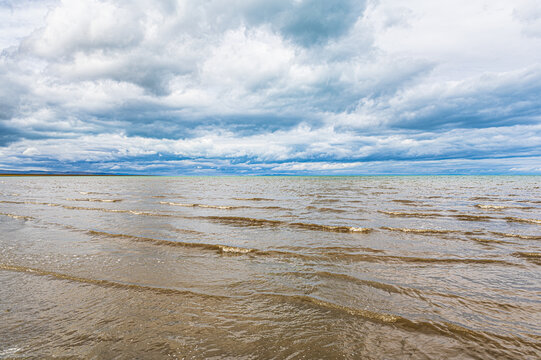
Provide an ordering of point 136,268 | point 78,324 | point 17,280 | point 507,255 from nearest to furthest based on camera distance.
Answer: point 78,324
point 17,280
point 136,268
point 507,255

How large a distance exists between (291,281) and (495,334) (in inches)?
177

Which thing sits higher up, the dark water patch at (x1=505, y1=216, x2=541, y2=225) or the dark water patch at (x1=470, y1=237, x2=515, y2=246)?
the dark water patch at (x1=470, y1=237, x2=515, y2=246)

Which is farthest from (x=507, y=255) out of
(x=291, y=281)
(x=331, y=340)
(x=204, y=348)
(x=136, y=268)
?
(x=136, y=268)

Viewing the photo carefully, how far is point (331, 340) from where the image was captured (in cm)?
481

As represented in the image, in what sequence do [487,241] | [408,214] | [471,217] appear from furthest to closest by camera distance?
[408,214], [471,217], [487,241]

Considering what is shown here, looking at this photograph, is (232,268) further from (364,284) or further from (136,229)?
(136,229)

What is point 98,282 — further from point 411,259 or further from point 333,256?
point 411,259

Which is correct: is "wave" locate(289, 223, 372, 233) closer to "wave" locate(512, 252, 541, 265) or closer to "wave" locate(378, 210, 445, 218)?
"wave" locate(512, 252, 541, 265)

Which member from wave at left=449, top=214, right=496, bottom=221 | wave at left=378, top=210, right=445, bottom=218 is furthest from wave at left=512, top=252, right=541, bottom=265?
wave at left=378, top=210, right=445, bottom=218

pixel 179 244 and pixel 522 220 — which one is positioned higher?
pixel 179 244

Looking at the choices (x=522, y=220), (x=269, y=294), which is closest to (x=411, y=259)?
(x=269, y=294)

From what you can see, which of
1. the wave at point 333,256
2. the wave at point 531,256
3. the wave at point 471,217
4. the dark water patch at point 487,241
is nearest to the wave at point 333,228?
the wave at point 333,256

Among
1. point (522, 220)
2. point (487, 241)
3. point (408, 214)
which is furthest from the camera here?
point (408, 214)

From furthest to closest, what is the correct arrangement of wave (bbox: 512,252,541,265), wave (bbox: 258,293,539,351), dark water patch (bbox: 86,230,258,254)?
dark water patch (bbox: 86,230,258,254) < wave (bbox: 512,252,541,265) < wave (bbox: 258,293,539,351)
